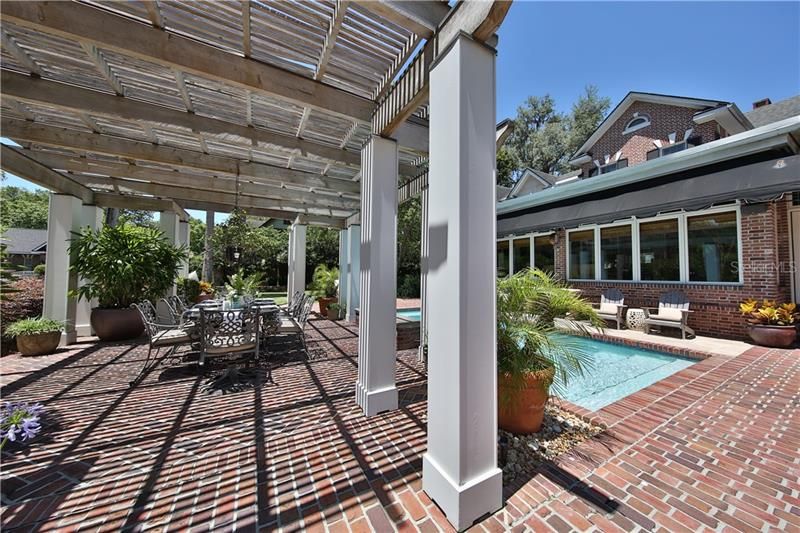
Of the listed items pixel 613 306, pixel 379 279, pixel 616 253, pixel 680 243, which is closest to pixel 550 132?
pixel 616 253

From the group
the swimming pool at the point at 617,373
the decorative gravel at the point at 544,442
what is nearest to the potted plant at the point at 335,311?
the swimming pool at the point at 617,373

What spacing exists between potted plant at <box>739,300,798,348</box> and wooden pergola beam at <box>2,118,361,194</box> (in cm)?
872

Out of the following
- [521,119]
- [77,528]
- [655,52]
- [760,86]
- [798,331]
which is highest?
[521,119]

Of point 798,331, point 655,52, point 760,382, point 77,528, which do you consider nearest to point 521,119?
point 655,52

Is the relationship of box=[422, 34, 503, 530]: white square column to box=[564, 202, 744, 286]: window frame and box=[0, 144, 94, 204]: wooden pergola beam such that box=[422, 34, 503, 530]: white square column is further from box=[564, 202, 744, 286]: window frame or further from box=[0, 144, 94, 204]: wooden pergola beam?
box=[564, 202, 744, 286]: window frame

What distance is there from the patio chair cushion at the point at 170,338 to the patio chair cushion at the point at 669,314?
385 inches

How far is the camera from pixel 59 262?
6.68 meters

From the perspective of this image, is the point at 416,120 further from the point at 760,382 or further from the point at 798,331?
the point at 798,331

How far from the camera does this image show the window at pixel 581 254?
1002 centimetres

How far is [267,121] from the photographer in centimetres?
472

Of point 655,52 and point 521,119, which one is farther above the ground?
point 521,119

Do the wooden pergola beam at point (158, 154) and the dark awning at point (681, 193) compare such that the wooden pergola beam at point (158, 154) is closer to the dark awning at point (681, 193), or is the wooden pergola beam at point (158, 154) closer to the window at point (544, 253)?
the dark awning at point (681, 193)

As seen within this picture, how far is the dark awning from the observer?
5.07 meters

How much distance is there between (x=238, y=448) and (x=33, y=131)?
5723 millimetres
